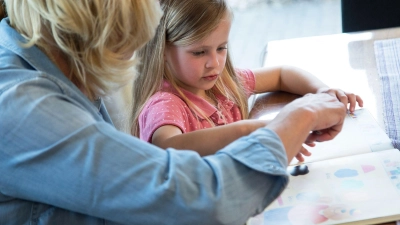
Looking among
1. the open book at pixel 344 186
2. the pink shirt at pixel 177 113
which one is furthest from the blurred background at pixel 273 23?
the open book at pixel 344 186

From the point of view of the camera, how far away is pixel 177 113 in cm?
137

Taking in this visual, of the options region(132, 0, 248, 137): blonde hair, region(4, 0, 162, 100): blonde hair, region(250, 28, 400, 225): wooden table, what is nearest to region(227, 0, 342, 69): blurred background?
region(250, 28, 400, 225): wooden table

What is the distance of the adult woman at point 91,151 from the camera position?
75 cm

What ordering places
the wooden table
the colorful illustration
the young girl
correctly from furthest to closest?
the wooden table → the young girl → the colorful illustration

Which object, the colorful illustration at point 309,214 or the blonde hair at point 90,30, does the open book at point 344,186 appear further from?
the blonde hair at point 90,30

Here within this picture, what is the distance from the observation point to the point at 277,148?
81cm

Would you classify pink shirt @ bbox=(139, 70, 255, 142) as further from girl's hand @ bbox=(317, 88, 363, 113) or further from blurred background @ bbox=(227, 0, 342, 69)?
blurred background @ bbox=(227, 0, 342, 69)

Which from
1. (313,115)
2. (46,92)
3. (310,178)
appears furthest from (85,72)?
(310,178)

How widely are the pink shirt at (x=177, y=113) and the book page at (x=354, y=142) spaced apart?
28 centimetres

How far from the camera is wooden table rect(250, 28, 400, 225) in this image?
Answer: 1542mm

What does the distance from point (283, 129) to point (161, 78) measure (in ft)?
2.09

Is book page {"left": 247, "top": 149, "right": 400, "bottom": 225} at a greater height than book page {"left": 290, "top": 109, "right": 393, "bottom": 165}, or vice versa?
book page {"left": 247, "top": 149, "right": 400, "bottom": 225}

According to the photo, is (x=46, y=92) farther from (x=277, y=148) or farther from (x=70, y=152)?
(x=277, y=148)

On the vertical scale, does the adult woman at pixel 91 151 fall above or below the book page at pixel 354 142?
above
